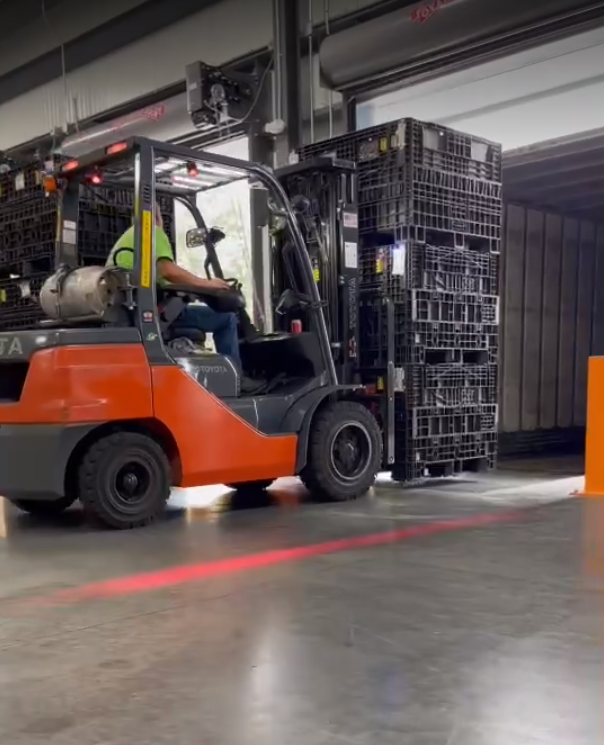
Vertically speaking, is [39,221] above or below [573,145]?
below

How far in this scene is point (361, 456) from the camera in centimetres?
689

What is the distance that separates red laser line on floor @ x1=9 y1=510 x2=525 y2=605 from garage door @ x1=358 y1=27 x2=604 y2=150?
14.8 feet

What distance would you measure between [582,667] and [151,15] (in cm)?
1157

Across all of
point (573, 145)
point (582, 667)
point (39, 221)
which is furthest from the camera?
point (39, 221)

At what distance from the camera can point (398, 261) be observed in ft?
24.1

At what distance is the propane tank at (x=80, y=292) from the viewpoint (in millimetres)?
5484

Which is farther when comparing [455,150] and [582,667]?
[455,150]

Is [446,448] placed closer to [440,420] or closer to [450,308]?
[440,420]

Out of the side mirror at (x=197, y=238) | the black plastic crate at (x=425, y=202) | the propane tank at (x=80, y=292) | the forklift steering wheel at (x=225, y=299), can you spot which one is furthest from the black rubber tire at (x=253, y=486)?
the black plastic crate at (x=425, y=202)

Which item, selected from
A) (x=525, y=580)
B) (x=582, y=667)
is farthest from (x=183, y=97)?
(x=582, y=667)

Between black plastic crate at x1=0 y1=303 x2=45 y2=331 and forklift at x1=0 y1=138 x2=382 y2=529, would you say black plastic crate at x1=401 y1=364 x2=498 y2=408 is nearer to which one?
forklift at x1=0 y1=138 x2=382 y2=529

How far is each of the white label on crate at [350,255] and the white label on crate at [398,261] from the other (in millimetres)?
338

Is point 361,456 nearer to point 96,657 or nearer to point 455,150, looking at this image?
point 455,150

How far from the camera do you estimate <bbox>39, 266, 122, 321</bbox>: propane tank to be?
18.0ft
